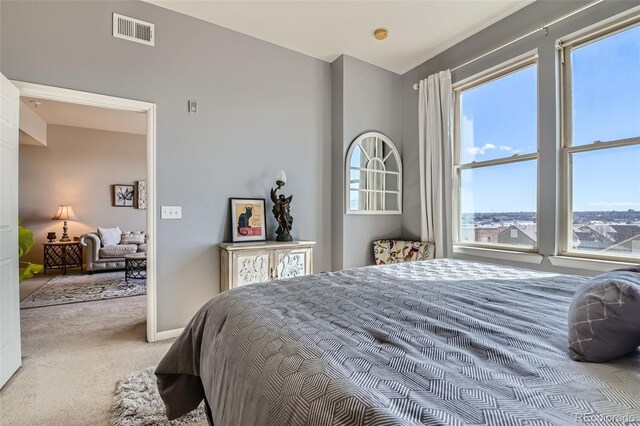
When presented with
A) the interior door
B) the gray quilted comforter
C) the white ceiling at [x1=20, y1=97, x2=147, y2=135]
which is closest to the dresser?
the gray quilted comforter

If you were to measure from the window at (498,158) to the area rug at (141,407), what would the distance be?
289 centimetres

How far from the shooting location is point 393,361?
738 mm

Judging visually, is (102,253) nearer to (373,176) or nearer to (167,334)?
(167,334)

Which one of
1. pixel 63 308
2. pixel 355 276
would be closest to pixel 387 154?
pixel 355 276

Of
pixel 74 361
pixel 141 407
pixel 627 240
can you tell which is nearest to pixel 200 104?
pixel 74 361

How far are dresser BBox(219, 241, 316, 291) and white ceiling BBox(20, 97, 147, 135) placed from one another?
11.2 ft

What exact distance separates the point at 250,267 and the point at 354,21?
2.50m

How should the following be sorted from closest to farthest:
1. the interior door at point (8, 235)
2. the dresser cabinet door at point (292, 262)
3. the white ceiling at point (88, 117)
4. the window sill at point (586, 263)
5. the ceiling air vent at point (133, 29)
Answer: the interior door at point (8, 235)
the window sill at point (586, 263)
the ceiling air vent at point (133, 29)
the dresser cabinet door at point (292, 262)
the white ceiling at point (88, 117)

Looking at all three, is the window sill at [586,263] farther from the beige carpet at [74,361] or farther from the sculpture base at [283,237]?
the beige carpet at [74,361]

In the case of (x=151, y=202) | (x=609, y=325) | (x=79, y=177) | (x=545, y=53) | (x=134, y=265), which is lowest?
(x=134, y=265)

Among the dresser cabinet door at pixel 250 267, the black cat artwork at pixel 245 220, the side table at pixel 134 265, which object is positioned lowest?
the side table at pixel 134 265

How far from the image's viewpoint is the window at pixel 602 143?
2.19 m

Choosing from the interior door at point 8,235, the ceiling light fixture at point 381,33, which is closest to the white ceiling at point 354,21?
the ceiling light fixture at point 381,33

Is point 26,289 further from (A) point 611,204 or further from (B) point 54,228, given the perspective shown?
(A) point 611,204
